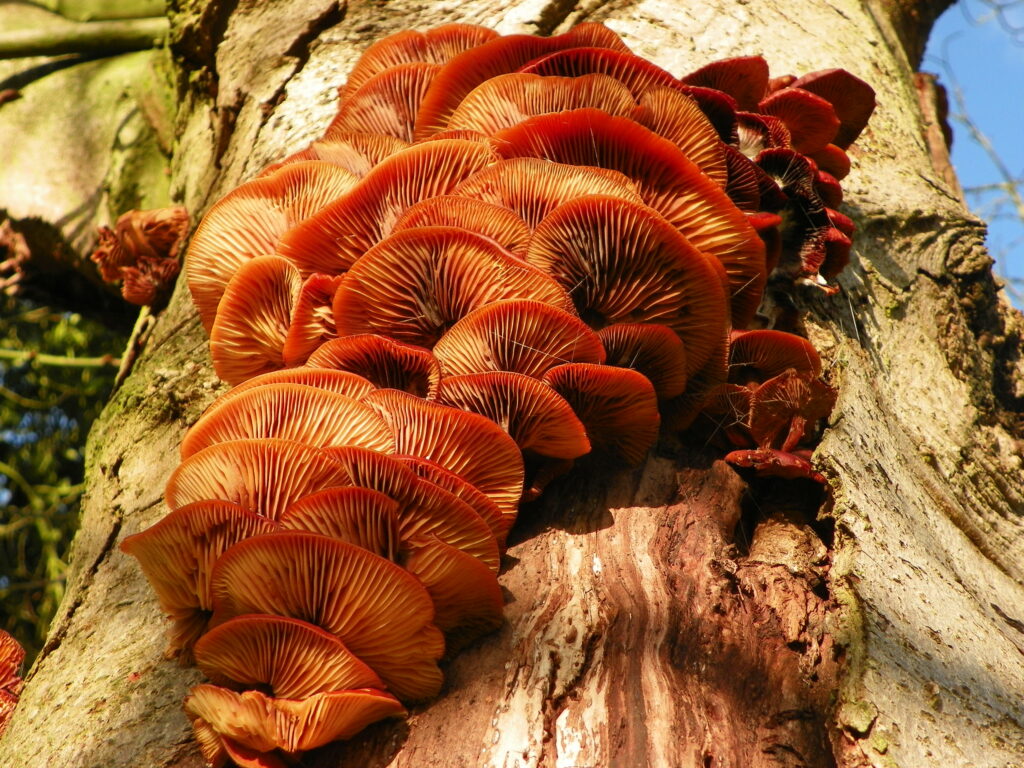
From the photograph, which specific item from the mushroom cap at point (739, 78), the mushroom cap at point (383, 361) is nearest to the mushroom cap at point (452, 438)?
the mushroom cap at point (383, 361)

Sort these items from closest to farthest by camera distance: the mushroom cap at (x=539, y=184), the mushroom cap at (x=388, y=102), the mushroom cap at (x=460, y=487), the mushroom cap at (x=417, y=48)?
the mushroom cap at (x=460, y=487), the mushroom cap at (x=539, y=184), the mushroom cap at (x=388, y=102), the mushroom cap at (x=417, y=48)

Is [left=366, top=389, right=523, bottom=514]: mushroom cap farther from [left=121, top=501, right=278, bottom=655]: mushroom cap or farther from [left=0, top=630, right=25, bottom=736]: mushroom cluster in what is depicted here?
[left=0, top=630, right=25, bottom=736]: mushroom cluster

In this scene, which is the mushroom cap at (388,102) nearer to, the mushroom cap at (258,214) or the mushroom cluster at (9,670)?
the mushroom cap at (258,214)

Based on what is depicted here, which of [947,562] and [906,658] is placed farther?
[947,562]

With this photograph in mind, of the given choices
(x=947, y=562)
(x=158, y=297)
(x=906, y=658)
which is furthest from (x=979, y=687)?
(x=158, y=297)

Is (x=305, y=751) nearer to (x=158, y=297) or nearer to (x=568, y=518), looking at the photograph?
(x=568, y=518)

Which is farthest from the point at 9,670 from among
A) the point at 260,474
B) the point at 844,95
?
the point at 844,95

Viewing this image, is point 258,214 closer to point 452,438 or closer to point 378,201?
point 378,201
